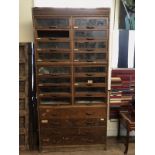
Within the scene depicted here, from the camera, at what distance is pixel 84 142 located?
366cm

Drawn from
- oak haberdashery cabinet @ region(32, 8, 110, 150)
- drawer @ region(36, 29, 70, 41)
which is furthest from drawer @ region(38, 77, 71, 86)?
drawer @ region(36, 29, 70, 41)

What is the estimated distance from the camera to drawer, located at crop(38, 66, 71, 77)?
3.51 m

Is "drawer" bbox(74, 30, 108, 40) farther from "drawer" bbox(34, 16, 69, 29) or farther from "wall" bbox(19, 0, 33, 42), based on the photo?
"wall" bbox(19, 0, 33, 42)

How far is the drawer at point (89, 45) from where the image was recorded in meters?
3.48

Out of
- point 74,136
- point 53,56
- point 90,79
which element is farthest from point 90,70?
point 74,136

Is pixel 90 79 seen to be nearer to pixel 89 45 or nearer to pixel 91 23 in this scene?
pixel 89 45

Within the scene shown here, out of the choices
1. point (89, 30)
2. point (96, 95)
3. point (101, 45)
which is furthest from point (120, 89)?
point (89, 30)

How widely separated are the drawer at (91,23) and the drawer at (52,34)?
0.19 meters

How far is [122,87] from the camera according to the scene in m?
4.01

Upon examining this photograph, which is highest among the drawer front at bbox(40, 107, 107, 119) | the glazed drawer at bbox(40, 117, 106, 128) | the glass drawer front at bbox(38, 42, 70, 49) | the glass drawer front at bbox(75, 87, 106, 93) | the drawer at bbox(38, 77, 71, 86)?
the glass drawer front at bbox(38, 42, 70, 49)
